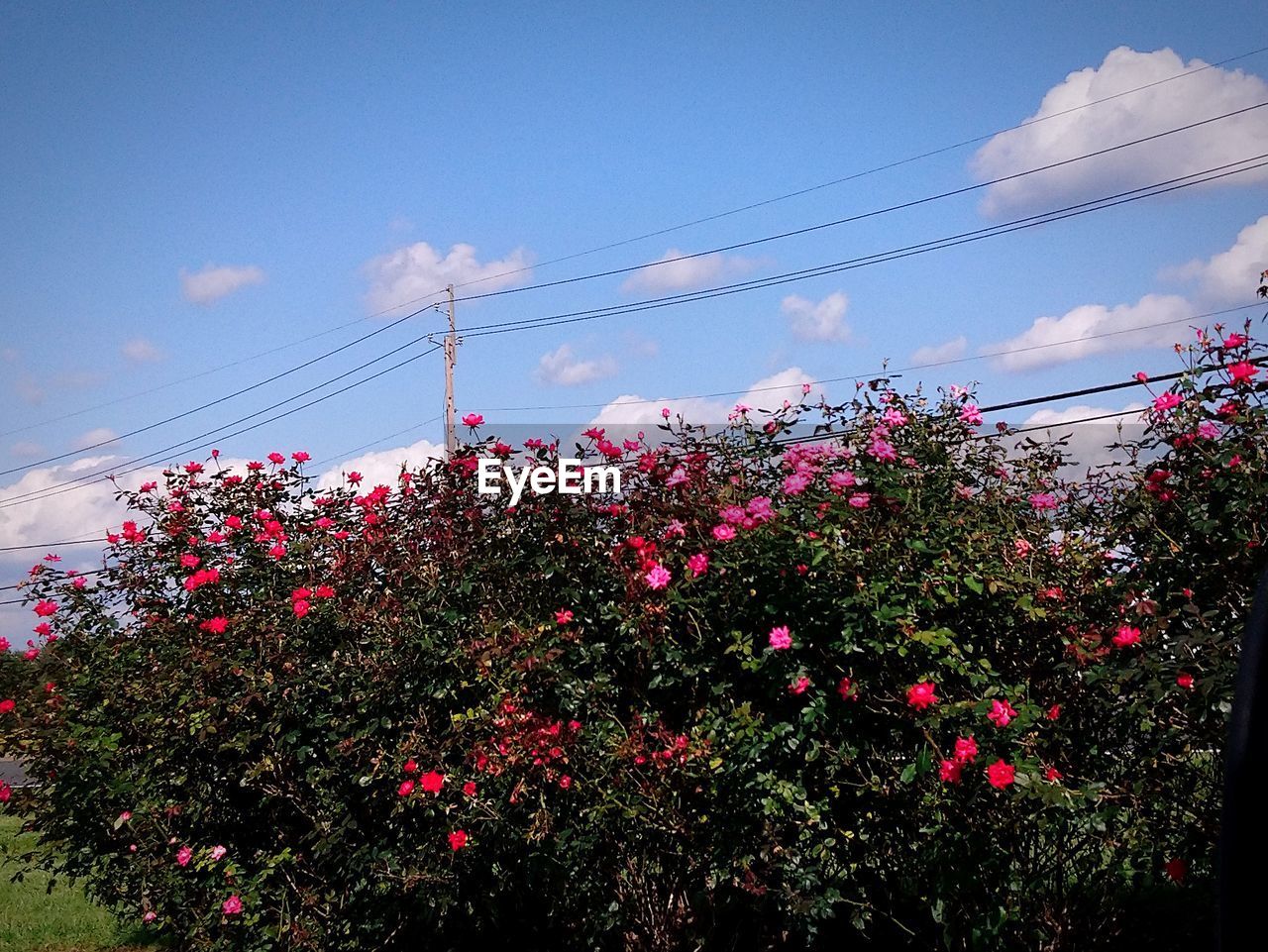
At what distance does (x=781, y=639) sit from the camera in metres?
4.09

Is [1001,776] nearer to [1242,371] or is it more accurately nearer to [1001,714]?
[1001,714]

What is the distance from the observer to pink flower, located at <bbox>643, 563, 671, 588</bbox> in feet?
14.8

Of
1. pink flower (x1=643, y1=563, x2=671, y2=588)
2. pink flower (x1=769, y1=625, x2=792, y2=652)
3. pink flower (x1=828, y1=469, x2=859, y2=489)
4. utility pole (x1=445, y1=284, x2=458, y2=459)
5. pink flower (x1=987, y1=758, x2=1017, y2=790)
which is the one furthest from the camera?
utility pole (x1=445, y1=284, x2=458, y2=459)

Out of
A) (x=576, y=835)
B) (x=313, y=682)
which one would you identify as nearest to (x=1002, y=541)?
(x=576, y=835)

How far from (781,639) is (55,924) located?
7495mm

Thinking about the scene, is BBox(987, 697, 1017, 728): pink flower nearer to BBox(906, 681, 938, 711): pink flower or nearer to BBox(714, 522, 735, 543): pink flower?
BBox(906, 681, 938, 711): pink flower

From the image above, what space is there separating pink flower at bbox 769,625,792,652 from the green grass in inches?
212

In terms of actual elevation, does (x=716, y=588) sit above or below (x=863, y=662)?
above

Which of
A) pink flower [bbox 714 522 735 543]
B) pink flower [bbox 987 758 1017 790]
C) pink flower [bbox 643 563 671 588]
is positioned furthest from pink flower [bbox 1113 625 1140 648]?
pink flower [bbox 643 563 671 588]

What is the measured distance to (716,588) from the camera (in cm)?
454

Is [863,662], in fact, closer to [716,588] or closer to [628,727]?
[716,588]

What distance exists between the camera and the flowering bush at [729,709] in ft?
12.9

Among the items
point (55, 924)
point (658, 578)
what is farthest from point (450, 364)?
point (658, 578)

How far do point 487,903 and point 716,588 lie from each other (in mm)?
1907
